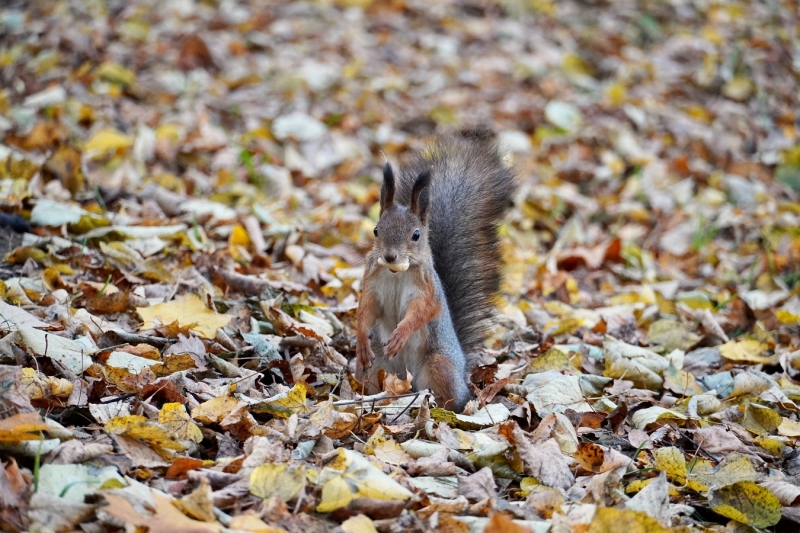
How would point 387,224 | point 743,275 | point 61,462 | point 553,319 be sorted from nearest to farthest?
point 61,462, point 387,224, point 553,319, point 743,275

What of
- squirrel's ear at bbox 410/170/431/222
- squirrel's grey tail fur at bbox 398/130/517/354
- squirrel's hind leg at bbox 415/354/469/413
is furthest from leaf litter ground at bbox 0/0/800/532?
squirrel's ear at bbox 410/170/431/222

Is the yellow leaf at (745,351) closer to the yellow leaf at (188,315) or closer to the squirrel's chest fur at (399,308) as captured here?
the squirrel's chest fur at (399,308)

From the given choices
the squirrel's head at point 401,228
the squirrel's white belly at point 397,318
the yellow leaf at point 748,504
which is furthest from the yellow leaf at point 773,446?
the squirrel's head at point 401,228

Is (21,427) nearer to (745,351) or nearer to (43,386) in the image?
(43,386)

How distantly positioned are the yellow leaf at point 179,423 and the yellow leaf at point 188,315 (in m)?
0.59

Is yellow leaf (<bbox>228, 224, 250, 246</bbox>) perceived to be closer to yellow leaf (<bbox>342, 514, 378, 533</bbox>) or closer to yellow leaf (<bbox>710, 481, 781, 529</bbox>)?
yellow leaf (<bbox>342, 514, 378, 533</bbox>)

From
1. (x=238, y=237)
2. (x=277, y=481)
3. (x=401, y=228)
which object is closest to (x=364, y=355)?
(x=401, y=228)

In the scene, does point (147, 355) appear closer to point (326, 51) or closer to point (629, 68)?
point (326, 51)

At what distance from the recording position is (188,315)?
2.99 m

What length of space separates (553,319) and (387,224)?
4.75 feet

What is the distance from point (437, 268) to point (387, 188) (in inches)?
21.3

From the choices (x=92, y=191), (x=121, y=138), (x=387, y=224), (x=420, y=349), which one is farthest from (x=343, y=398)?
(x=121, y=138)

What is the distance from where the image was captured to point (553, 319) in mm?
3877

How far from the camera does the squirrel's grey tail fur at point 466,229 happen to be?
315 centimetres
